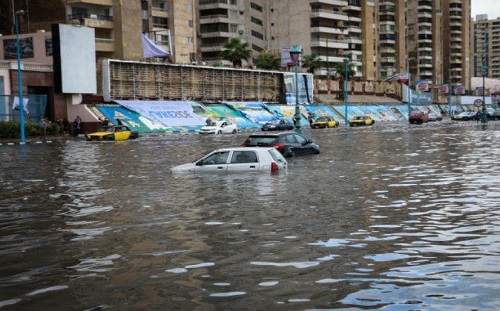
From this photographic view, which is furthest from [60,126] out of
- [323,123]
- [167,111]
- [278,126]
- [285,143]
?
[285,143]

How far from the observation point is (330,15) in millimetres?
118000

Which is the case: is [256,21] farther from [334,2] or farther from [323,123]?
[323,123]

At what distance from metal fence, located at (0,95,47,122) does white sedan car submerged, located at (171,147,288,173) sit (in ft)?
115

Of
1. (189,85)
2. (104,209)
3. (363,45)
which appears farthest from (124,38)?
(363,45)

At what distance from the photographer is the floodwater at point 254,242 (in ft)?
22.8

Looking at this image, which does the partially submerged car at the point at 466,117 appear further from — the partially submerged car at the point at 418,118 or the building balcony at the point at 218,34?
the building balcony at the point at 218,34

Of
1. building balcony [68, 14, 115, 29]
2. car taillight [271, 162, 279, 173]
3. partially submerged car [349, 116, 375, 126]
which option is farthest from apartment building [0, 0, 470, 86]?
car taillight [271, 162, 279, 173]

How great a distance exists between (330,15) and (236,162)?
102207 mm

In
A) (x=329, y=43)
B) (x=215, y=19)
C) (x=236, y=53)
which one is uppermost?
(x=215, y=19)

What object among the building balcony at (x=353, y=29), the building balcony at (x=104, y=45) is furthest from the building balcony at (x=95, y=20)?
the building balcony at (x=353, y=29)

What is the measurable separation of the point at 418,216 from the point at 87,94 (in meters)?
51.7

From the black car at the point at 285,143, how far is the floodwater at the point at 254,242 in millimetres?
5852

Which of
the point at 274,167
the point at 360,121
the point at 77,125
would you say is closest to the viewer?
the point at 274,167

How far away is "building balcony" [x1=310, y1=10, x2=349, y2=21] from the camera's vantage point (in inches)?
4557
